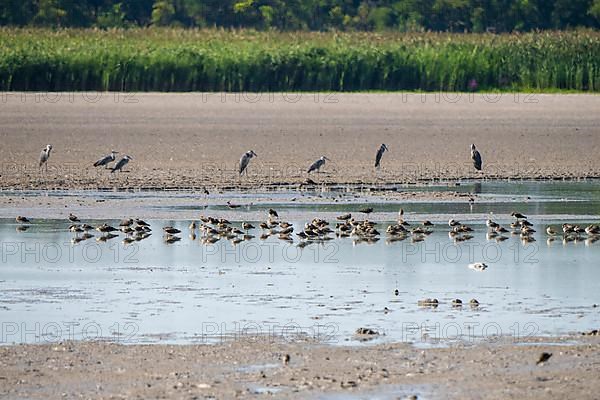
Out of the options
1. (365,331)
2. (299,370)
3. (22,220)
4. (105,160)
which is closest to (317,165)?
(105,160)

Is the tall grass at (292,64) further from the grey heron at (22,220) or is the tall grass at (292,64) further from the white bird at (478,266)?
the white bird at (478,266)

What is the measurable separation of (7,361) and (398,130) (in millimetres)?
17704

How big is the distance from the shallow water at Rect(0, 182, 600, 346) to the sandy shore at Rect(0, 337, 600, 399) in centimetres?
38

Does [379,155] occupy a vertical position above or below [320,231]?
above

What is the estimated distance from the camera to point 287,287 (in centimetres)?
1166

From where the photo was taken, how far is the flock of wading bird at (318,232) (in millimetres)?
14711

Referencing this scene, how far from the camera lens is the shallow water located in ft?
32.2

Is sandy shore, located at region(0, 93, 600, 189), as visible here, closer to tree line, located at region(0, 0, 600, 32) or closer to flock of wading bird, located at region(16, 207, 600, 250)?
flock of wading bird, located at region(16, 207, 600, 250)

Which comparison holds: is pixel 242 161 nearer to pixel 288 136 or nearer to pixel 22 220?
pixel 288 136

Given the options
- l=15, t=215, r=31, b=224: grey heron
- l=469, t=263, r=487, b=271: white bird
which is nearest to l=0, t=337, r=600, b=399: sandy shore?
l=469, t=263, r=487, b=271: white bird

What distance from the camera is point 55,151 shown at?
2275cm

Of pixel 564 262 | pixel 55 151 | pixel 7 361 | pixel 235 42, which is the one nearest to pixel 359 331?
pixel 7 361

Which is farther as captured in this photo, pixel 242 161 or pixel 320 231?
pixel 242 161

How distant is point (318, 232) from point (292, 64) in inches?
799
